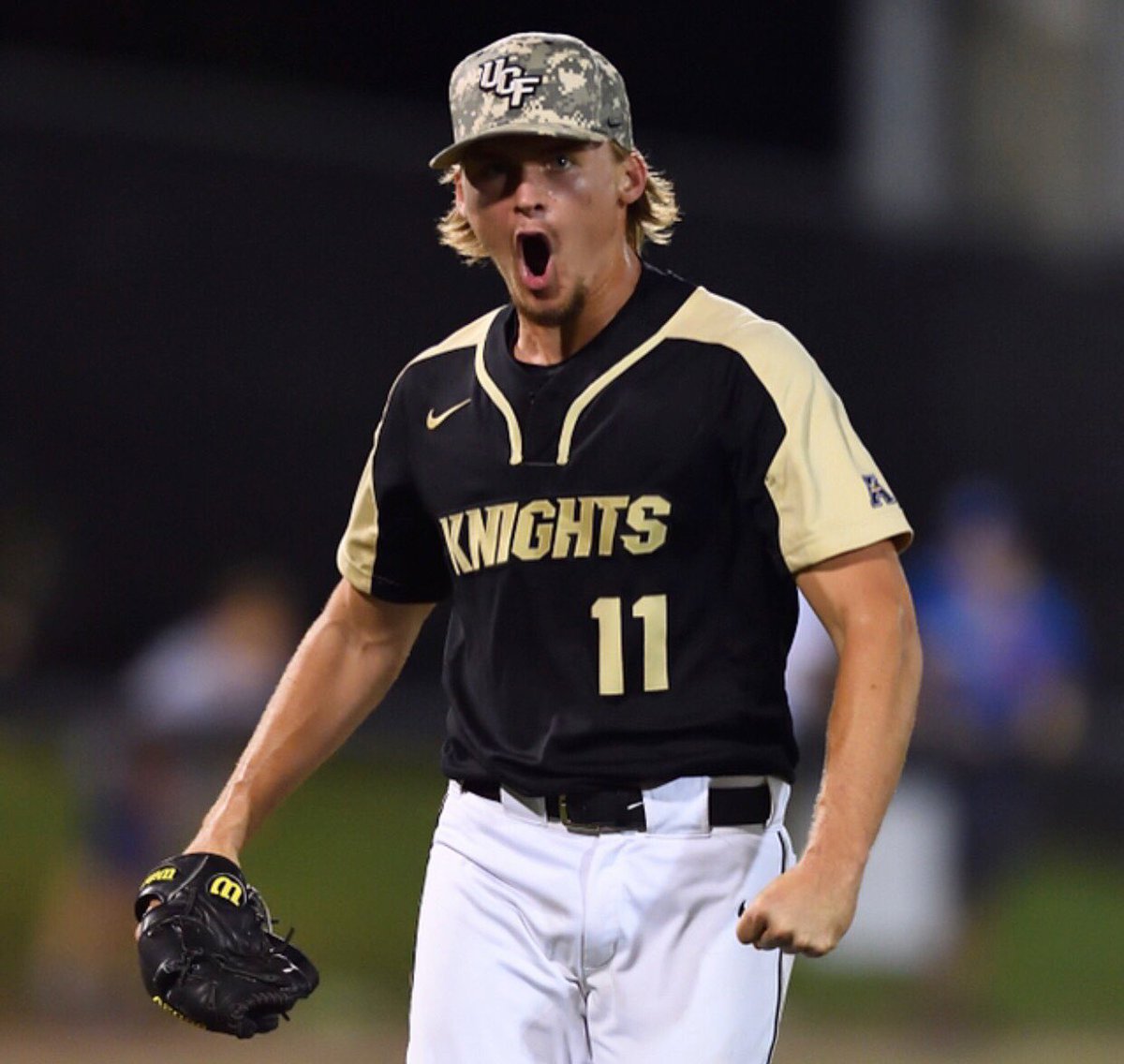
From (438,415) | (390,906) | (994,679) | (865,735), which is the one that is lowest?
(390,906)

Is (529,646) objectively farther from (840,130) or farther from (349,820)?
(840,130)

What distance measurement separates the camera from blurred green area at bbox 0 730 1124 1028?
Result: 27.7 feet

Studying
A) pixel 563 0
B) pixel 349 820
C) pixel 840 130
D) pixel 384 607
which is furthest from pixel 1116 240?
pixel 384 607

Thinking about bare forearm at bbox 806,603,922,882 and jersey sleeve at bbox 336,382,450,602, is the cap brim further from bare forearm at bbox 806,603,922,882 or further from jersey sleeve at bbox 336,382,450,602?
→ bare forearm at bbox 806,603,922,882

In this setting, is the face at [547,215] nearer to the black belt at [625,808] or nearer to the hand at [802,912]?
the black belt at [625,808]

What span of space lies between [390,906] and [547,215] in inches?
248

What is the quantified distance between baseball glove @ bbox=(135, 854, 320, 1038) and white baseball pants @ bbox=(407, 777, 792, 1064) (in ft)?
0.78

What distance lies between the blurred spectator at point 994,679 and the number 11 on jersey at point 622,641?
221 inches

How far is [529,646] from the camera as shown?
3363 millimetres

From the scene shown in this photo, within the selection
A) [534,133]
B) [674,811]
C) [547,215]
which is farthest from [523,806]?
[534,133]

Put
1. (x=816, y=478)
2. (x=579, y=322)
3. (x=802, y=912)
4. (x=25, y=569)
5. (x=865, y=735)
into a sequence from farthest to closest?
(x=25, y=569) → (x=579, y=322) → (x=816, y=478) → (x=865, y=735) → (x=802, y=912)

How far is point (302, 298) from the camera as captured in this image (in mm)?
12508

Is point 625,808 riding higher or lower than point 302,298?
lower

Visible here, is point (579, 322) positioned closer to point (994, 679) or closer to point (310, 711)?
point (310, 711)
